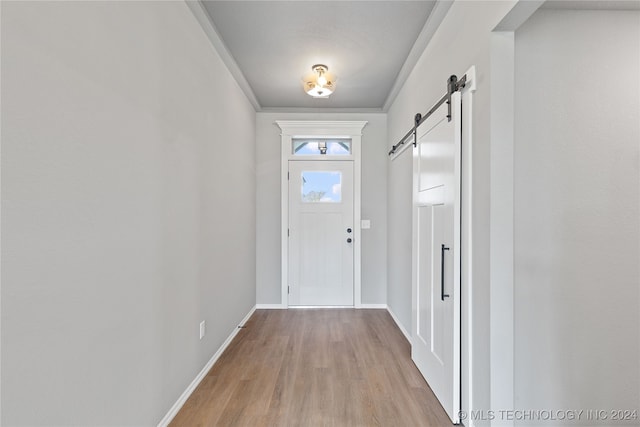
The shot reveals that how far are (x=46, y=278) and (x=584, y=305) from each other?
7.55 ft

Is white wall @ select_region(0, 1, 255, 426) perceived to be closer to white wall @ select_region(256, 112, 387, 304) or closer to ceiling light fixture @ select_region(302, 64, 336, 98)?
ceiling light fixture @ select_region(302, 64, 336, 98)

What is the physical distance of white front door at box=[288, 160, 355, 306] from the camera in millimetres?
4320

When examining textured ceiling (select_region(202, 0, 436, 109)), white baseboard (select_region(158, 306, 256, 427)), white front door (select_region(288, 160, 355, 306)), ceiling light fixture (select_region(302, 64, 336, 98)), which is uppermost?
textured ceiling (select_region(202, 0, 436, 109))

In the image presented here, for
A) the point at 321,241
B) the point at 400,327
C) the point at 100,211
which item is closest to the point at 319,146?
the point at 321,241

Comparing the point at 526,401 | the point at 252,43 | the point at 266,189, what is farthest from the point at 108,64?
the point at 266,189

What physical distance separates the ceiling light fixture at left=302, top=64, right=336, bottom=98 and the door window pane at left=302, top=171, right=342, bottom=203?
52.1 inches

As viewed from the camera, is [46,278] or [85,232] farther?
[85,232]

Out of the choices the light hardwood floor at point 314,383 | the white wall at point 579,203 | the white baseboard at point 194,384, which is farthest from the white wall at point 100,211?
the white wall at point 579,203

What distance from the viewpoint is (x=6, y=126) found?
2.99 feet

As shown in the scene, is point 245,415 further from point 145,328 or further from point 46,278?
point 46,278

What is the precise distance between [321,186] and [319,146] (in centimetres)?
54

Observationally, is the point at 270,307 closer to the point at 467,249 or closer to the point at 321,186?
the point at 321,186

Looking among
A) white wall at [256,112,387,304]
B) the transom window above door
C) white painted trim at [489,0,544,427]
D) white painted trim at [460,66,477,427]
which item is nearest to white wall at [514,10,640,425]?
white painted trim at [489,0,544,427]

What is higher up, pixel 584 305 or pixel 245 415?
pixel 584 305
